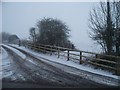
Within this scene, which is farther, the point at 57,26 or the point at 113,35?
the point at 57,26

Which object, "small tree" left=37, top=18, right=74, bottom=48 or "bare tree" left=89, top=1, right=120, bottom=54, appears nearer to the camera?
"bare tree" left=89, top=1, right=120, bottom=54

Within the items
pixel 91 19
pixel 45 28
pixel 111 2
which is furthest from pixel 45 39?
pixel 111 2

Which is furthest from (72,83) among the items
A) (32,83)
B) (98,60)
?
(98,60)

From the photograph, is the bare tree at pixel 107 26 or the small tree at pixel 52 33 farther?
the small tree at pixel 52 33

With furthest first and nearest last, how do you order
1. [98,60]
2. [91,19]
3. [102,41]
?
1. [91,19]
2. [102,41]
3. [98,60]

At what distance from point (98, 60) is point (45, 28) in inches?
739

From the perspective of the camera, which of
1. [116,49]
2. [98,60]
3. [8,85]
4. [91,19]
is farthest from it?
[91,19]

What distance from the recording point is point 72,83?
9273 mm

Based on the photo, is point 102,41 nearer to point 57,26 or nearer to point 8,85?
point 8,85

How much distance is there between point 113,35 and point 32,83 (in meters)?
10.3

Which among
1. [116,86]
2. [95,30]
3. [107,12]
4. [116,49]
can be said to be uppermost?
[107,12]

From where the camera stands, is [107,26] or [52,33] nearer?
[107,26]

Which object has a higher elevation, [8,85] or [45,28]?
[45,28]

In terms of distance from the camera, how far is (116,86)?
8.98 meters
